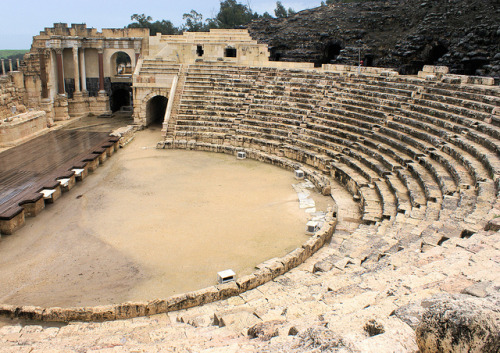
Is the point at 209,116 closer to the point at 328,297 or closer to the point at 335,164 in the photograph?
the point at 335,164

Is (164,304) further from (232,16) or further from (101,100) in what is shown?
(232,16)

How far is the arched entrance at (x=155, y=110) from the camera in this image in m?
21.1

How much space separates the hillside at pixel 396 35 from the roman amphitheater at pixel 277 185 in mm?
6540

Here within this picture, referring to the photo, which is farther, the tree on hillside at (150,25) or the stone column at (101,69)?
the tree on hillside at (150,25)

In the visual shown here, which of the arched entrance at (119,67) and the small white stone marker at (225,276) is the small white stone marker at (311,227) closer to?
the small white stone marker at (225,276)

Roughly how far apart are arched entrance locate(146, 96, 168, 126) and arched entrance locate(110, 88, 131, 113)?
5.16 metres

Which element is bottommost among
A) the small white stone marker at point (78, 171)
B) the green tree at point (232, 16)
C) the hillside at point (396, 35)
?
the small white stone marker at point (78, 171)

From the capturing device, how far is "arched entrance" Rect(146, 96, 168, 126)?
21.1 meters

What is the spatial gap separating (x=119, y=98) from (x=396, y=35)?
18032 mm

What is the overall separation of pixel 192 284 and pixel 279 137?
31.5 feet

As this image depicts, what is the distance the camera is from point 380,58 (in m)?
26.3

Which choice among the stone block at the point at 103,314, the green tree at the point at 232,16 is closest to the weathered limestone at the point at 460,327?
the stone block at the point at 103,314

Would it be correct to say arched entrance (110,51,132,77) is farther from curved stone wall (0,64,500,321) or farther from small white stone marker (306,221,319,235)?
small white stone marker (306,221,319,235)

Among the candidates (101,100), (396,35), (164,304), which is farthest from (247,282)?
(396,35)
